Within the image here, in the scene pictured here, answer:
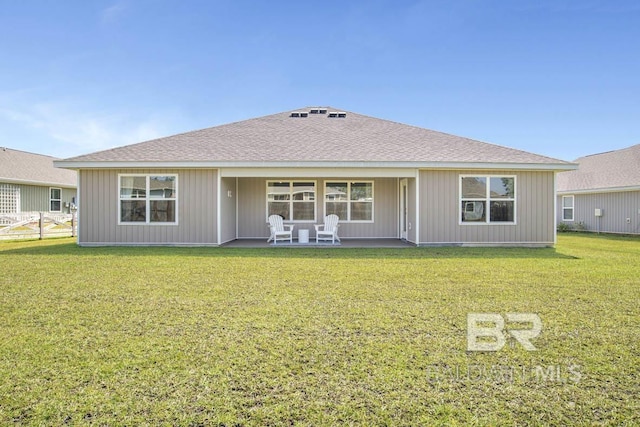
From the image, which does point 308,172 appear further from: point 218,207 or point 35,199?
point 35,199

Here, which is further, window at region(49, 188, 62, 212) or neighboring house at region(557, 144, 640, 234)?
window at region(49, 188, 62, 212)

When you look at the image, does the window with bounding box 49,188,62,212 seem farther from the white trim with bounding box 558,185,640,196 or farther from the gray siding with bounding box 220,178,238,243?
the white trim with bounding box 558,185,640,196

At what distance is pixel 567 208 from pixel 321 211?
14.7 m

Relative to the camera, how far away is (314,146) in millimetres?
11695

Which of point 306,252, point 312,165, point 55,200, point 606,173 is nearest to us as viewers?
point 306,252

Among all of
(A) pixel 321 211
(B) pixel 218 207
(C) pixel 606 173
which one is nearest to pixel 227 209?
(B) pixel 218 207

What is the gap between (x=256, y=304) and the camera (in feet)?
14.8

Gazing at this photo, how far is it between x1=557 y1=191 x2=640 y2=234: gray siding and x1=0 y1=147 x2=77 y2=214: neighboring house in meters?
28.8

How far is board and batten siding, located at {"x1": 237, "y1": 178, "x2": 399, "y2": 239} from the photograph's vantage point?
506 inches

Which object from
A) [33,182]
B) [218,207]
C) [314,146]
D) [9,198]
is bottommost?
[218,207]

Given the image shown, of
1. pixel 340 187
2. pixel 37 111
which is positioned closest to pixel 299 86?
pixel 340 187

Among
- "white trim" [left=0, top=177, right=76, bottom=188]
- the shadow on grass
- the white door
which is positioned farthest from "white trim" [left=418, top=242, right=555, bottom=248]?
"white trim" [left=0, top=177, right=76, bottom=188]

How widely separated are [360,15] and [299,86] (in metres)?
6.77

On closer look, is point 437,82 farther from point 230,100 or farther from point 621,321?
point 621,321
